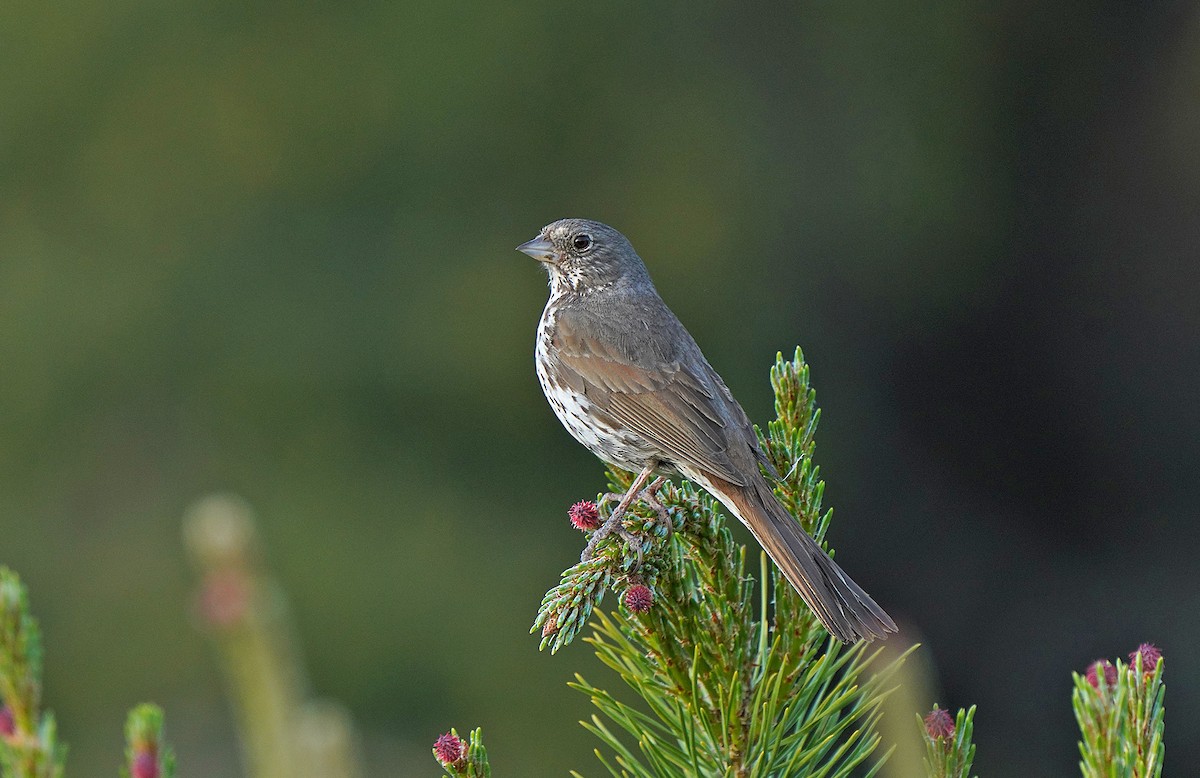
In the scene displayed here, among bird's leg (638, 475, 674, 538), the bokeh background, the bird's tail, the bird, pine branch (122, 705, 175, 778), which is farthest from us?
the bokeh background

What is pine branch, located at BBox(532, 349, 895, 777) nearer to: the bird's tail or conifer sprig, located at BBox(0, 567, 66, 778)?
the bird's tail

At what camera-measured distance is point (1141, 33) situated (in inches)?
375

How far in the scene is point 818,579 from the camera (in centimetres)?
241

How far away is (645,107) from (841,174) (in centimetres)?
152

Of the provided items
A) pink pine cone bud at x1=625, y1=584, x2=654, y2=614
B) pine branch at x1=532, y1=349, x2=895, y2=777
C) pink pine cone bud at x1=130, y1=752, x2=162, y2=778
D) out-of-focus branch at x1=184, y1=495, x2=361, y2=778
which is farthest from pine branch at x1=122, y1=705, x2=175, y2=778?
pink pine cone bud at x1=625, y1=584, x2=654, y2=614

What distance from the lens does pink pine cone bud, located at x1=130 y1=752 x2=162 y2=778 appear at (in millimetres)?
1219

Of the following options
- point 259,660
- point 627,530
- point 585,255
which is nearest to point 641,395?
point 585,255

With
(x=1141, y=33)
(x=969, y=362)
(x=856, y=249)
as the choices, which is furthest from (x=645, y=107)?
(x=1141, y=33)

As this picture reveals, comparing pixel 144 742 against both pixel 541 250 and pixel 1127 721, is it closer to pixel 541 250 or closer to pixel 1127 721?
pixel 1127 721

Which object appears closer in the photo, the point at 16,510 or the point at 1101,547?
the point at 16,510

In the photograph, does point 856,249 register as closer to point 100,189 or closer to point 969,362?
point 969,362

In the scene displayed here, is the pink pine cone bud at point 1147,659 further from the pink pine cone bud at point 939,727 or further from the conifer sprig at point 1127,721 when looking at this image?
the pink pine cone bud at point 939,727

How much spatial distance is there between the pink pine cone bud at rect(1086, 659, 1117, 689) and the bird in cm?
59

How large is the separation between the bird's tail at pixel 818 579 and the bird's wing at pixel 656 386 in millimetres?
400
